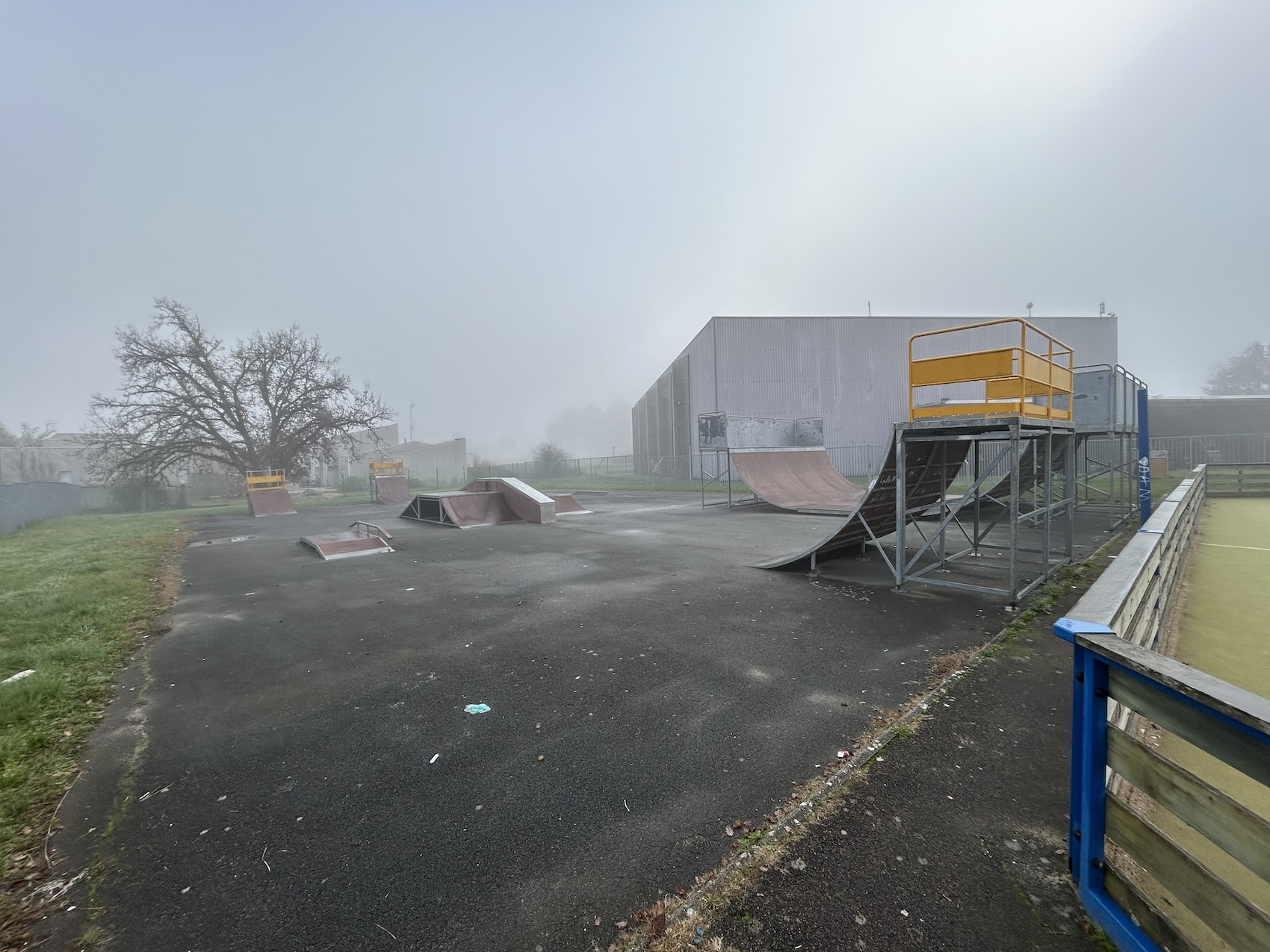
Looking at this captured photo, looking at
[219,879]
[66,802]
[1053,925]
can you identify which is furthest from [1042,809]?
[66,802]

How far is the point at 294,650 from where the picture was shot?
525 cm

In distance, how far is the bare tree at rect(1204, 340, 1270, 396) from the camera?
257ft

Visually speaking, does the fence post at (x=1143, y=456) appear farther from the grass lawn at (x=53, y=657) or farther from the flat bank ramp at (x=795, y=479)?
the grass lawn at (x=53, y=657)

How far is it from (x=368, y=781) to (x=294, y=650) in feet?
9.26

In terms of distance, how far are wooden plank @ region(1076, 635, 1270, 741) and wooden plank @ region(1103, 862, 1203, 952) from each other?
Answer: 0.68m

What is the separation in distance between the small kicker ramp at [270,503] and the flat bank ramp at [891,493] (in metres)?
22.9

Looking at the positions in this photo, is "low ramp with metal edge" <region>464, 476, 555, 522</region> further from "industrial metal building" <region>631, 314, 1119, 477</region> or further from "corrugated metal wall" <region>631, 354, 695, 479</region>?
"corrugated metal wall" <region>631, 354, 695, 479</region>

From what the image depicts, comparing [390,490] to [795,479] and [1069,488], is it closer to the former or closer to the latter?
[795,479]

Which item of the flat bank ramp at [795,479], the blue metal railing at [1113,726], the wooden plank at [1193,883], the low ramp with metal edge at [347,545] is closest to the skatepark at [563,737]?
the blue metal railing at [1113,726]

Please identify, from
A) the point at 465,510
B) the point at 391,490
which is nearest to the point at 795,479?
the point at 465,510

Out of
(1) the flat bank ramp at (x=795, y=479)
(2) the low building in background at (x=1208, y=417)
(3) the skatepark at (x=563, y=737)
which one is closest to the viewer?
(3) the skatepark at (x=563, y=737)

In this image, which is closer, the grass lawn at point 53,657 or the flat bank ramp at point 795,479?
the grass lawn at point 53,657

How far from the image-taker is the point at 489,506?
52.5ft

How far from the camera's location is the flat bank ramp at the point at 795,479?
16.2 metres
